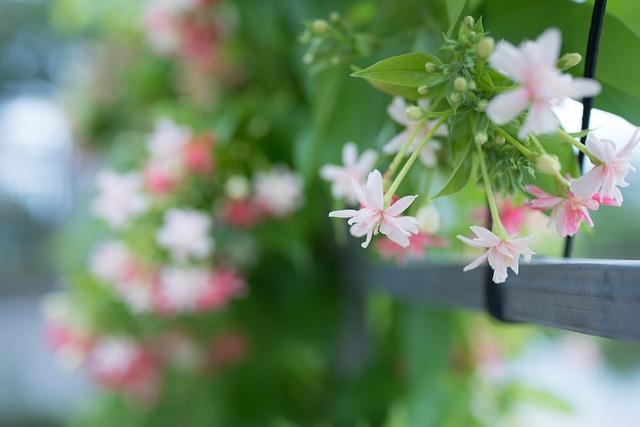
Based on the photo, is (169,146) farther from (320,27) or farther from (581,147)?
(581,147)

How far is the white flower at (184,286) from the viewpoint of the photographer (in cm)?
45

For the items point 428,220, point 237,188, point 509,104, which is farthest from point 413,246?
point 237,188

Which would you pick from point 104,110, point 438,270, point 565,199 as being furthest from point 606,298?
point 104,110

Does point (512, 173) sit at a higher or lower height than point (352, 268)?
higher

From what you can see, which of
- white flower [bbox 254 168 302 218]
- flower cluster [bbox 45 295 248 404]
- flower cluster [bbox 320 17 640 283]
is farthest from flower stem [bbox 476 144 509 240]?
flower cluster [bbox 45 295 248 404]

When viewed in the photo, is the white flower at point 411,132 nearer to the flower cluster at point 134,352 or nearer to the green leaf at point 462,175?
the green leaf at point 462,175

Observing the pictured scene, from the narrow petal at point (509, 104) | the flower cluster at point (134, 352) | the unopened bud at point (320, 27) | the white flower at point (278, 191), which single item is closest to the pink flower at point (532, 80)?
the narrow petal at point (509, 104)

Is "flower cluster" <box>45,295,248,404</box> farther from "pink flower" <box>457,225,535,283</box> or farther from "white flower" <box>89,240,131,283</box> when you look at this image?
"pink flower" <box>457,225,535,283</box>

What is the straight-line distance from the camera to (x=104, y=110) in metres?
0.97

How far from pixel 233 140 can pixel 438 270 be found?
0.23m

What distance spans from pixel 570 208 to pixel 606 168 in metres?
0.02

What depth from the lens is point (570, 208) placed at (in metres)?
0.17

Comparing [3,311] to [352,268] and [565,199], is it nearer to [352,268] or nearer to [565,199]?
[352,268]

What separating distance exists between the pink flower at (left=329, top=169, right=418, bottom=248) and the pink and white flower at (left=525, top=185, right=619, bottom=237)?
0.14ft
